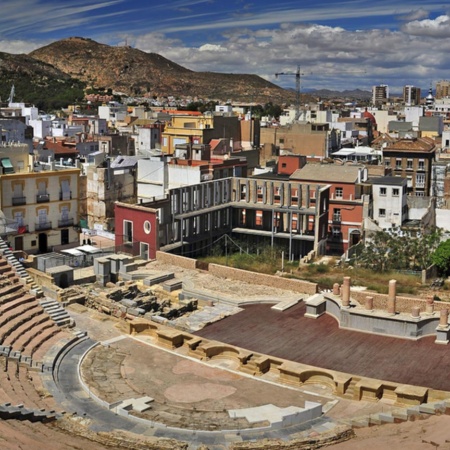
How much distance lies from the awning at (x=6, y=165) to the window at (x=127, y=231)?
29.3 ft

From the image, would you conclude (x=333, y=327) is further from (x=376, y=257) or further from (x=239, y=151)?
(x=239, y=151)

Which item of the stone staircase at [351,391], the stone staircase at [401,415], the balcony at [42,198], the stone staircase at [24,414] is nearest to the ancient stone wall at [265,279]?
the stone staircase at [351,391]

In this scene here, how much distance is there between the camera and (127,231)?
5088cm

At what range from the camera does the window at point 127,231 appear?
50.6 metres

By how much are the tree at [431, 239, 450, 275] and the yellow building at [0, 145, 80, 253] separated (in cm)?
2679

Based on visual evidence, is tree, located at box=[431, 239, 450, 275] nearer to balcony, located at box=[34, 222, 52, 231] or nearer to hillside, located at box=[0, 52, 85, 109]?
balcony, located at box=[34, 222, 52, 231]

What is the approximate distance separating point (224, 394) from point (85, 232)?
35.3 m

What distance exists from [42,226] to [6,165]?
507 cm

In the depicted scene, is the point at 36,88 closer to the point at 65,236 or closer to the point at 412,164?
the point at 412,164

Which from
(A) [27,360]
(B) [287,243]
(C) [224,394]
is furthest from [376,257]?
(A) [27,360]

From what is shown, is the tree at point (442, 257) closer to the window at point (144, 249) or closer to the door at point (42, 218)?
the window at point (144, 249)

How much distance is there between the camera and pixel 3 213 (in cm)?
4697

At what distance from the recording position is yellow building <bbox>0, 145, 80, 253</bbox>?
47906 mm

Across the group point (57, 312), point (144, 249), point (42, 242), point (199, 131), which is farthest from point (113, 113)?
point (57, 312)
